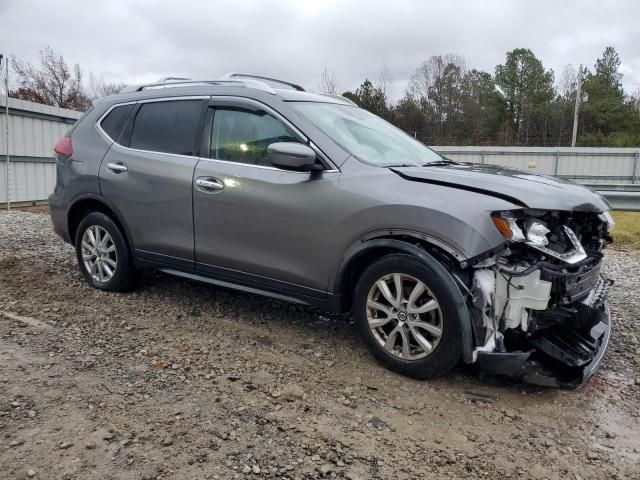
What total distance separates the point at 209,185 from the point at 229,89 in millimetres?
787

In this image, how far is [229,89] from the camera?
418 cm

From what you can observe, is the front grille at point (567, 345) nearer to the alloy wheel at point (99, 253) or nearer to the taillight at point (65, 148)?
the alloy wheel at point (99, 253)

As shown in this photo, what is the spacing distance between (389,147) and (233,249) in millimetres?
1409

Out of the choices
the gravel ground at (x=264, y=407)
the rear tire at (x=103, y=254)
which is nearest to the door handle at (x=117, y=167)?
the rear tire at (x=103, y=254)

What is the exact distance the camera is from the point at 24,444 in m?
2.55

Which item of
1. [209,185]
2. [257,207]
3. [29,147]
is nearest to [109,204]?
[209,185]

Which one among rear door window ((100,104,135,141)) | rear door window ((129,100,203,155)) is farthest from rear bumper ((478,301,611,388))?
rear door window ((100,104,135,141))

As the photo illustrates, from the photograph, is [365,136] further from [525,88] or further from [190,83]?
[525,88]

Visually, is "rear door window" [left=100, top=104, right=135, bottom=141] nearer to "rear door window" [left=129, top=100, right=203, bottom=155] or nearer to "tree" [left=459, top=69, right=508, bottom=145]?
"rear door window" [left=129, top=100, right=203, bottom=155]

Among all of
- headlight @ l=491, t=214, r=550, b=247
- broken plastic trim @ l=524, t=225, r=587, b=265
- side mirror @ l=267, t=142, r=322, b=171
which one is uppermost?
side mirror @ l=267, t=142, r=322, b=171

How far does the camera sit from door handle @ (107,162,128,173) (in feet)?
15.0

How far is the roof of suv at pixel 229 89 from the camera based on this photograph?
4090mm

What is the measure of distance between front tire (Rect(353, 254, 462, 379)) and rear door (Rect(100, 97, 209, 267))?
1607mm

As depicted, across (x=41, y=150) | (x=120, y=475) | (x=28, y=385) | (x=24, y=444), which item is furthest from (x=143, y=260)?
(x=41, y=150)
